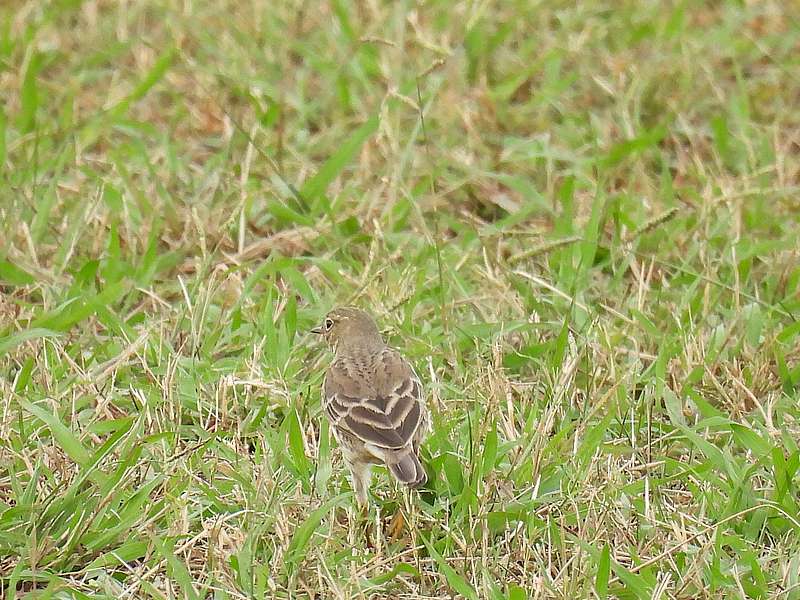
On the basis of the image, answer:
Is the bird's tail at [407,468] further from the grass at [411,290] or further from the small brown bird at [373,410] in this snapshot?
the grass at [411,290]

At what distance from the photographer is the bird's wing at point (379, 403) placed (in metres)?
4.97

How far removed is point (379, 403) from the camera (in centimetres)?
518

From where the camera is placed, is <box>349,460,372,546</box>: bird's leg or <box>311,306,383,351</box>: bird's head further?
<box>311,306,383,351</box>: bird's head

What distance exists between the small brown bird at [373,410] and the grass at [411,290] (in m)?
0.14

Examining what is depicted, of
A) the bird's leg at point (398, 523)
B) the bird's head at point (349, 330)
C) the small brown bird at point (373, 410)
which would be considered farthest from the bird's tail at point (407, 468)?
the bird's head at point (349, 330)

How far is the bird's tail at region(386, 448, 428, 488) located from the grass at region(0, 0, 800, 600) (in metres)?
0.14

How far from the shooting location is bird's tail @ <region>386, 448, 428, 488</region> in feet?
15.7

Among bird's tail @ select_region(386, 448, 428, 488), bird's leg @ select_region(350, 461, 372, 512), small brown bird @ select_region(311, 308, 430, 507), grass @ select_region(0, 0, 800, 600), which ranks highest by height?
bird's tail @ select_region(386, 448, 428, 488)

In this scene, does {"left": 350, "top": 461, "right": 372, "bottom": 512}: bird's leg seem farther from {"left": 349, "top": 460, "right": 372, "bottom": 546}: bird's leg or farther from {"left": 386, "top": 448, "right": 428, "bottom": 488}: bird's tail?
{"left": 386, "top": 448, "right": 428, "bottom": 488}: bird's tail

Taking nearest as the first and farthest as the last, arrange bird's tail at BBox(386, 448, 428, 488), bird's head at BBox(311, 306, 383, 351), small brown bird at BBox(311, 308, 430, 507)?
bird's tail at BBox(386, 448, 428, 488), small brown bird at BBox(311, 308, 430, 507), bird's head at BBox(311, 306, 383, 351)

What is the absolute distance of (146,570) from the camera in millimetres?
4758

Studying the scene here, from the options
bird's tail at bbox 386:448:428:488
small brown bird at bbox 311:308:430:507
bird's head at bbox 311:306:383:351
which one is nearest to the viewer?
bird's tail at bbox 386:448:428:488

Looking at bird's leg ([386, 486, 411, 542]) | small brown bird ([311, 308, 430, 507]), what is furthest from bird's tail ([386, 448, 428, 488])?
bird's leg ([386, 486, 411, 542])

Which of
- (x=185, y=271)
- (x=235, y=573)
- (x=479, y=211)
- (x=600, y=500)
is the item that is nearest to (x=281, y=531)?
(x=235, y=573)
